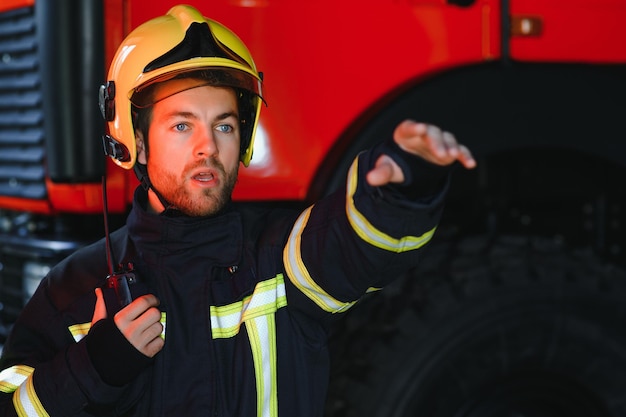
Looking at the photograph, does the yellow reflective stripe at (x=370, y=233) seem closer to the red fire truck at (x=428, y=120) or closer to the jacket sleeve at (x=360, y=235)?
the jacket sleeve at (x=360, y=235)

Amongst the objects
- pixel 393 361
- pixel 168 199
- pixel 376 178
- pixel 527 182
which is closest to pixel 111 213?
pixel 168 199

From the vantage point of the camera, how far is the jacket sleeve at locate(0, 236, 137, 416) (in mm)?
1729

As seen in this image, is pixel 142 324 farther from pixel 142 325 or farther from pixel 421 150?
pixel 421 150

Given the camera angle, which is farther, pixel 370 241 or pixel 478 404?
pixel 478 404

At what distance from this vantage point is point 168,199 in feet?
6.29

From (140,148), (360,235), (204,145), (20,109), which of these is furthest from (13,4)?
(360,235)

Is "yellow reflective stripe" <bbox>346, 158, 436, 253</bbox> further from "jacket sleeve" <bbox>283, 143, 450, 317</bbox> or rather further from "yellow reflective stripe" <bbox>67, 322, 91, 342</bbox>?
"yellow reflective stripe" <bbox>67, 322, 91, 342</bbox>

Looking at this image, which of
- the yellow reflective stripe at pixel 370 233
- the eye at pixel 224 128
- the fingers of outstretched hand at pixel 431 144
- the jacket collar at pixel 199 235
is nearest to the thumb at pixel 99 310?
the jacket collar at pixel 199 235

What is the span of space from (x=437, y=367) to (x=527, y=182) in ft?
2.08

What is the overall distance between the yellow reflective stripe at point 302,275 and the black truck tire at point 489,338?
553mm

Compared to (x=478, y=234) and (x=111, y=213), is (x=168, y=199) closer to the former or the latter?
(x=111, y=213)

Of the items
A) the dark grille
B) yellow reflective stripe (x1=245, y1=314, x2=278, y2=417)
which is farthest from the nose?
the dark grille

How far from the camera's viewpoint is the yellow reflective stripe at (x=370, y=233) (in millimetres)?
1651

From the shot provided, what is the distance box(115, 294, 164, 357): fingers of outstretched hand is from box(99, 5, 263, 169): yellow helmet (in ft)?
1.20
